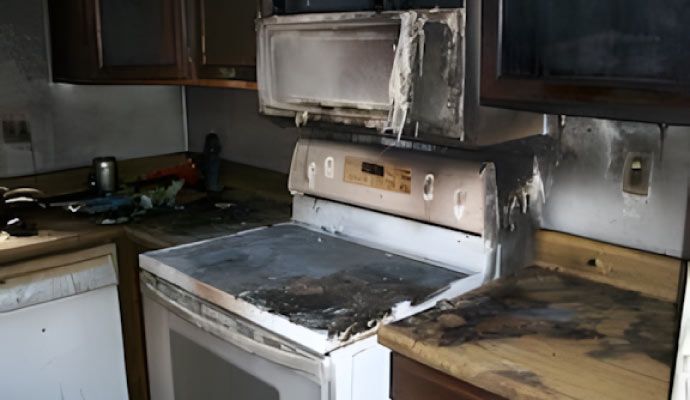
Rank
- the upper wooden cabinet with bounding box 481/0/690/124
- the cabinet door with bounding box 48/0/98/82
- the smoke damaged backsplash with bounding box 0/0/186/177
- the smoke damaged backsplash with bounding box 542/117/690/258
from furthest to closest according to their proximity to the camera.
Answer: the smoke damaged backsplash with bounding box 0/0/186/177 → the cabinet door with bounding box 48/0/98/82 → the smoke damaged backsplash with bounding box 542/117/690/258 → the upper wooden cabinet with bounding box 481/0/690/124

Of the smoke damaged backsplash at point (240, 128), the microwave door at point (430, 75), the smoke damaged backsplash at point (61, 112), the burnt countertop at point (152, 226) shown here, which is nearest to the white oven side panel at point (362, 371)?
the microwave door at point (430, 75)

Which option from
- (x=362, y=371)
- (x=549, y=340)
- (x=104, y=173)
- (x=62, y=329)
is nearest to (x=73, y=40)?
(x=104, y=173)

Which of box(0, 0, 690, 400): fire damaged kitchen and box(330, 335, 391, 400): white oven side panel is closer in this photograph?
box(0, 0, 690, 400): fire damaged kitchen

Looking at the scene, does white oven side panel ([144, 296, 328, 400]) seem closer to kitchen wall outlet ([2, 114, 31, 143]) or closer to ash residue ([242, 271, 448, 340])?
ash residue ([242, 271, 448, 340])

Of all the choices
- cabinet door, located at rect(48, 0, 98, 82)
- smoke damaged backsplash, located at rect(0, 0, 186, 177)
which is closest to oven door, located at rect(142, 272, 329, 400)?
cabinet door, located at rect(48, 0, 98, 82)

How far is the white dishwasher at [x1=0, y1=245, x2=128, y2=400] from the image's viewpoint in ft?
5.91

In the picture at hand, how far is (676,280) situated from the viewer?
1343mm

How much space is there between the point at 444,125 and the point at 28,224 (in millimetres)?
1516

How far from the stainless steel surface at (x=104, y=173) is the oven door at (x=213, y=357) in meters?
0.98

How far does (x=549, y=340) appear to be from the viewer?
45.4 inches

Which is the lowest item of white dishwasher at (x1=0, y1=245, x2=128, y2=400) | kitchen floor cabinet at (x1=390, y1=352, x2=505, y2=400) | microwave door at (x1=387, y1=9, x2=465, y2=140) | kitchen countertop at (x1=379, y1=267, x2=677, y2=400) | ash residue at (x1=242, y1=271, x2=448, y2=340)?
white dishwasher at (x1=0, y1=245, x2=128, y2=400)

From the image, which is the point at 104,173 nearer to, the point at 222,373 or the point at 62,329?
the point at 62,329

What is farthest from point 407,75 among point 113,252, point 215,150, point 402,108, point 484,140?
point 215,150

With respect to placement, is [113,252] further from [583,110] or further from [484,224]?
[583,110]
